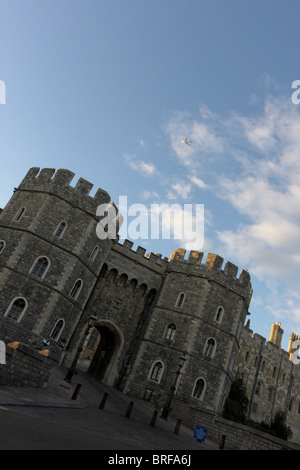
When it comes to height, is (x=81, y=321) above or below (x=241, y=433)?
above

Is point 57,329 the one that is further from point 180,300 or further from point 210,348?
point 210,348

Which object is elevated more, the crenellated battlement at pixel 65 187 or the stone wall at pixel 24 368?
the crenellated battlement at pixel 65 187

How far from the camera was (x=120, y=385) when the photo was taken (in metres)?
21.4

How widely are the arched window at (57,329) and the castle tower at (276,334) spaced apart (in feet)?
85.8

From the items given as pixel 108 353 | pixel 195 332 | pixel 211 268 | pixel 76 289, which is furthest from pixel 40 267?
pixel 211 268

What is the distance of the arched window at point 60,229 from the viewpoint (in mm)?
19656

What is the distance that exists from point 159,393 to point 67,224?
37.4 ft

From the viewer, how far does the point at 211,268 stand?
23.1 metres

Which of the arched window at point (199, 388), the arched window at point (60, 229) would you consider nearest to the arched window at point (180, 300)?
the arched window at point (199, 388)

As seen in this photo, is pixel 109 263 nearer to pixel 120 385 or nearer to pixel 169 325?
pixel 169 325

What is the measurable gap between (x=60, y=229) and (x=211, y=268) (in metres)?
10.3

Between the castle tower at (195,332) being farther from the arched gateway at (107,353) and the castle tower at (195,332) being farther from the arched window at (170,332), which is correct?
the arched gateway at (107,353)
